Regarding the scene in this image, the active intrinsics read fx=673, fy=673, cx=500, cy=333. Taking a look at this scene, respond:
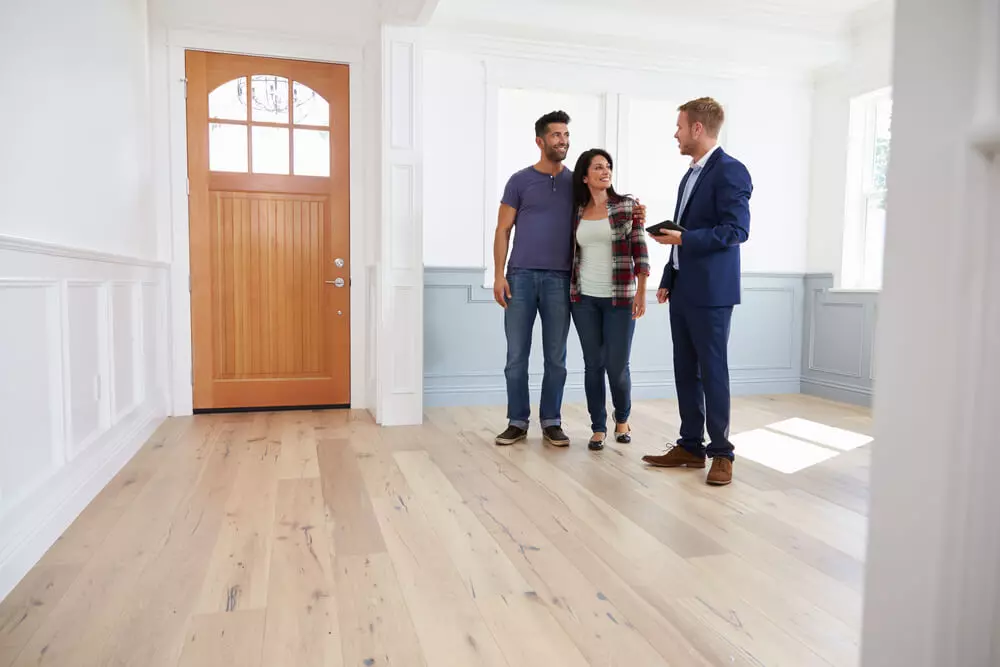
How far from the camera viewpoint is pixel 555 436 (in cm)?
321

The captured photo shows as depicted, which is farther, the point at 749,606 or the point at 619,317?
the point at 619,317

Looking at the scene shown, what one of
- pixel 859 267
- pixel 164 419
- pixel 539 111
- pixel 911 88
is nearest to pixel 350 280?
pixel 164 419

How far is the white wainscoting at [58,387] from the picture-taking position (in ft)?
5.72

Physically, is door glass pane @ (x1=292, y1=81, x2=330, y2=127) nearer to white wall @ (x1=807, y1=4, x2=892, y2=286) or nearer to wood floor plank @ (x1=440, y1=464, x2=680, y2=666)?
wood floor plank @ (x1=440, y1=464, x2=680, y2=666)

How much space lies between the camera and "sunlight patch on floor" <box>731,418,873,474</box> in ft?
9.91

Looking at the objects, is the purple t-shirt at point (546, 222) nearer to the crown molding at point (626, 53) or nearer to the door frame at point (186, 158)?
the door frame at point (186, 158)

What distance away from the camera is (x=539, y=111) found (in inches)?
174

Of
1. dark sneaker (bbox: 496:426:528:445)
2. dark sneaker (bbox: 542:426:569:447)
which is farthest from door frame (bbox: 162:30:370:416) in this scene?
dark sneaker (bbox: 542:426:569:447)

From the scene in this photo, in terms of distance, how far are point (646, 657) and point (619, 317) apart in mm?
1861

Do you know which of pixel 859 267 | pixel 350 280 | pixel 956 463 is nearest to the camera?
pixel 956 463

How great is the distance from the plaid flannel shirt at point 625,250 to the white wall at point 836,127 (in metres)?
2.46

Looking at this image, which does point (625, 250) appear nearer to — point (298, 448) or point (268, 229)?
point (298, 448)

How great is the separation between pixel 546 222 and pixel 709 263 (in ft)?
2.84

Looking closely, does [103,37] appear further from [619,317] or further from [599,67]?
[599,67]
